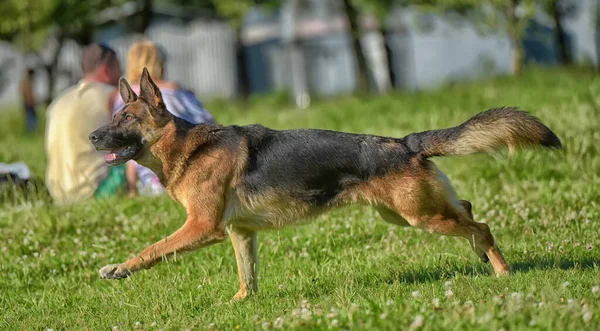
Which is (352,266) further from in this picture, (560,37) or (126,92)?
(560,37)

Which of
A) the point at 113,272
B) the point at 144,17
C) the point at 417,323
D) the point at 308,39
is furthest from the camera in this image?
the point at 308,39

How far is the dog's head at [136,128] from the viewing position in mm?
6062

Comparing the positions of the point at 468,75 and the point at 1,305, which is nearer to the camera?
the point at 1,305

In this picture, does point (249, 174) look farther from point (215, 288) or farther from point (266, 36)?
point (266, 36)

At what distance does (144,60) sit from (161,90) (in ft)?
1.26

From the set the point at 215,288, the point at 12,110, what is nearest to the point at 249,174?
the point at 215,288

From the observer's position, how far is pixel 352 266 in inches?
258

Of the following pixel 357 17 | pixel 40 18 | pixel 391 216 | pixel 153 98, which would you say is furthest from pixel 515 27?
pixel 153 98

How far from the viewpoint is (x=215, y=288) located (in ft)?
20.9

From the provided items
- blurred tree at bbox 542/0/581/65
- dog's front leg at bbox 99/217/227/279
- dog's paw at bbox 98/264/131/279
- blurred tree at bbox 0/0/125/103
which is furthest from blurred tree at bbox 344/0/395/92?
dog's paw at bbox 98/264/131/279

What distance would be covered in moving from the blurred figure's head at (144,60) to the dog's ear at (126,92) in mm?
2919

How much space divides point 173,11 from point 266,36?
3.90 metres

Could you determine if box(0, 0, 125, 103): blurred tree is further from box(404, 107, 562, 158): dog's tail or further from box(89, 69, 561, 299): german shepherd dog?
box(404, 107, 562, 158): dog's tail

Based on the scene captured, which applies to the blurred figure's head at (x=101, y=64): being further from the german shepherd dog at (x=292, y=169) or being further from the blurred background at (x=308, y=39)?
the blurred background at (x=308, y=39)
